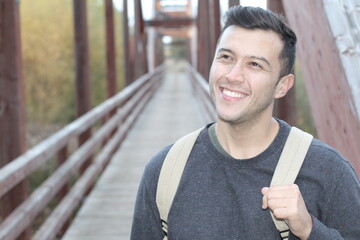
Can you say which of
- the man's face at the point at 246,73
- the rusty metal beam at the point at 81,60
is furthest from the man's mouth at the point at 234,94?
the rusty metal beam at the point at 81,60

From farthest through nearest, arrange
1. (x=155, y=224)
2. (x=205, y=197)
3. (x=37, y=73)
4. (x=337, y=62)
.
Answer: (x=37, y=73), (x=337, y=62), (x=155, y=224), (x=205, y=197)

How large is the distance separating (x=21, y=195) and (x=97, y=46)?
41.2 metres

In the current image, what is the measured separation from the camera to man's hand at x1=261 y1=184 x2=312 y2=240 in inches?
53.4

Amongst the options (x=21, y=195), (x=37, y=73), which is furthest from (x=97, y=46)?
(x=21, y=195)

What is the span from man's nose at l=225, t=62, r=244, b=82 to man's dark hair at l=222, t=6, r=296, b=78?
3.9 inches

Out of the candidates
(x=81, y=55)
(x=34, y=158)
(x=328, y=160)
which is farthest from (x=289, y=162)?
(x=81, y=55)

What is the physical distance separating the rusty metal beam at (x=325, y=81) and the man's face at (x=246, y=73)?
1.08 feet

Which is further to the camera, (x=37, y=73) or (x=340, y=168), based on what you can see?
(x=37, y=73)

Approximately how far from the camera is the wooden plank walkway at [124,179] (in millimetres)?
4863

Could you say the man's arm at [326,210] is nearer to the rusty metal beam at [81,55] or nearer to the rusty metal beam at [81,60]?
the rusty metal beam at [81,60]

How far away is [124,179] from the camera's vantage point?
22.2 feet

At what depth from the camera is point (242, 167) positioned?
1.51 m

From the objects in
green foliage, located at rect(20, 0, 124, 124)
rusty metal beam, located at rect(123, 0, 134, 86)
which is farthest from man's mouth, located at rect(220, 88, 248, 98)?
green foliage, located at rect(20, 0, 124, 124)

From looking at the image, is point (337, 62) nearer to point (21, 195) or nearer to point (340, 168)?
point (340, 168)
